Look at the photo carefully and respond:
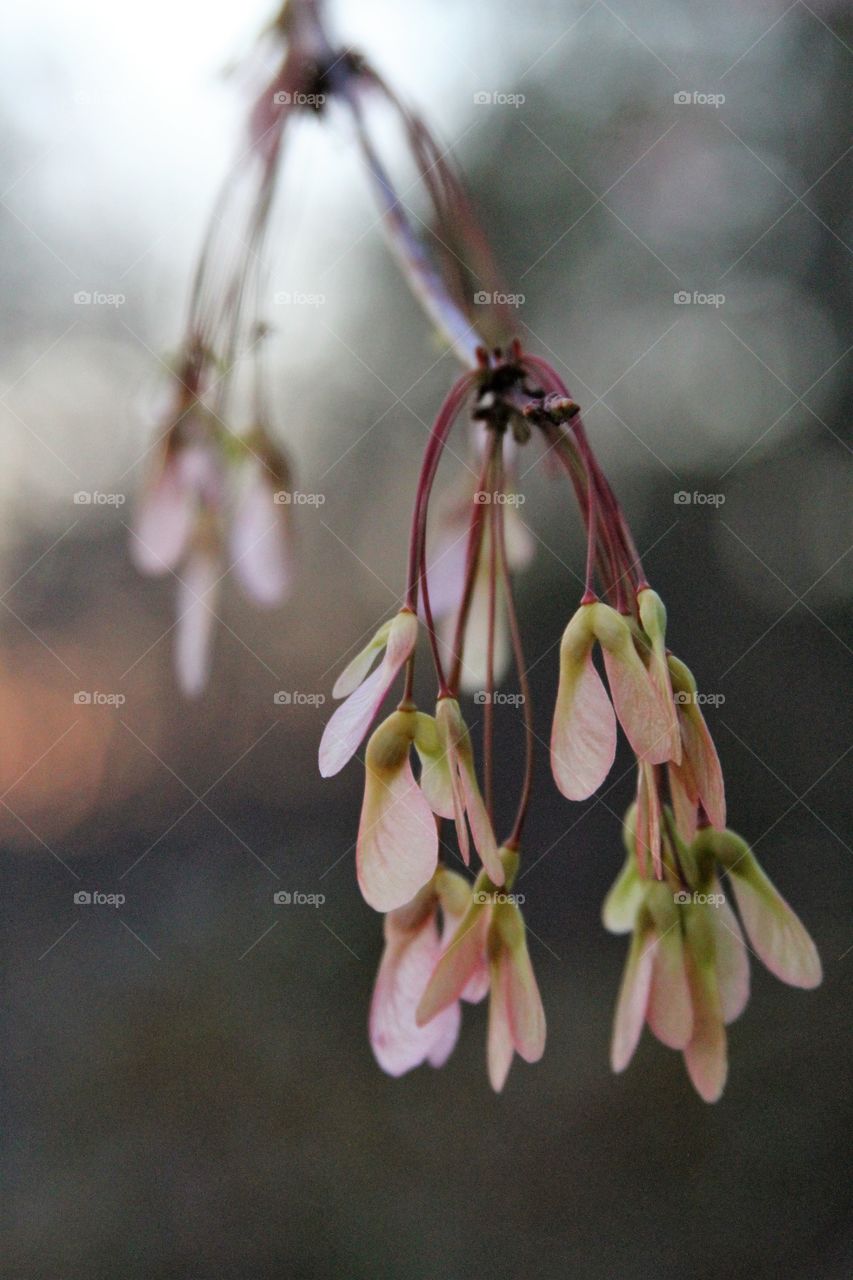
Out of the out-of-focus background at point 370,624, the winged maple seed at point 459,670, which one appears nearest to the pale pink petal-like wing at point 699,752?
the winged maple seed at point 459,670

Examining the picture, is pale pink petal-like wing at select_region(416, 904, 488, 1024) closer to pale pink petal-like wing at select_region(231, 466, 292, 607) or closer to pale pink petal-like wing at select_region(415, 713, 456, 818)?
pale pink petal-like wing at select_region(415, 713, 456, 818)

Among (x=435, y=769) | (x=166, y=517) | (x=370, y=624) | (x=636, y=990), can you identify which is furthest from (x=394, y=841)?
(x=370, y=624)

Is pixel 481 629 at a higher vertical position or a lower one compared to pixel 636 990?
higher

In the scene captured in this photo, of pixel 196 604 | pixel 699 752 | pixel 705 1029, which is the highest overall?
pixel 196 604

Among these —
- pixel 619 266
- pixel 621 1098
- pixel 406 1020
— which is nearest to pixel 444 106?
pixel 619 266

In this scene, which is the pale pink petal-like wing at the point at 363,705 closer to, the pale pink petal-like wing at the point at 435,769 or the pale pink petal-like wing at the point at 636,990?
the pale pink petal-like wing at the point at 435,769

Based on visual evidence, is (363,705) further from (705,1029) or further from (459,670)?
(705,1029)
